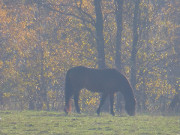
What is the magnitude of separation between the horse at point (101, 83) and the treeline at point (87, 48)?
7.08 m

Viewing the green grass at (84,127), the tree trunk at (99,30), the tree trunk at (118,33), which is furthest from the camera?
the tree trunk at (118,33)

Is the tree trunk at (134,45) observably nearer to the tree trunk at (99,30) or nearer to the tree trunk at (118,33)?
the tree trunk at (118,33)

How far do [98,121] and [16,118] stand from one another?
2.55 meters

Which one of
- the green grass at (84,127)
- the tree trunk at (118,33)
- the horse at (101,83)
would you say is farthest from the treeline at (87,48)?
the green grass at (84,127)

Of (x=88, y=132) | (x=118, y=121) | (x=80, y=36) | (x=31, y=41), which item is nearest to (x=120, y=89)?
(x=118, y=121)

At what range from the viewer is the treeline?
76.8 feet

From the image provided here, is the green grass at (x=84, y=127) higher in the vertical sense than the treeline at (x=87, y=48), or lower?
lower

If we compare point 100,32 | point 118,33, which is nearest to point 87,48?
point 118,33

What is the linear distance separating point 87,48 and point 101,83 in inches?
393

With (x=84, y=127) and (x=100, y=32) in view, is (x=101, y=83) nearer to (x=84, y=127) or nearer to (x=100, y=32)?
(x=84, y=127)

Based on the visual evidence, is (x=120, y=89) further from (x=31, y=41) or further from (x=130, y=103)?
(x=31, y=41)

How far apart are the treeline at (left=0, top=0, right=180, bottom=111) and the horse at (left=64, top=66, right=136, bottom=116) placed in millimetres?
7077

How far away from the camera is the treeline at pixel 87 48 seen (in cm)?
2342

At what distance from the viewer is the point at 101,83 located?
49.8 ft
